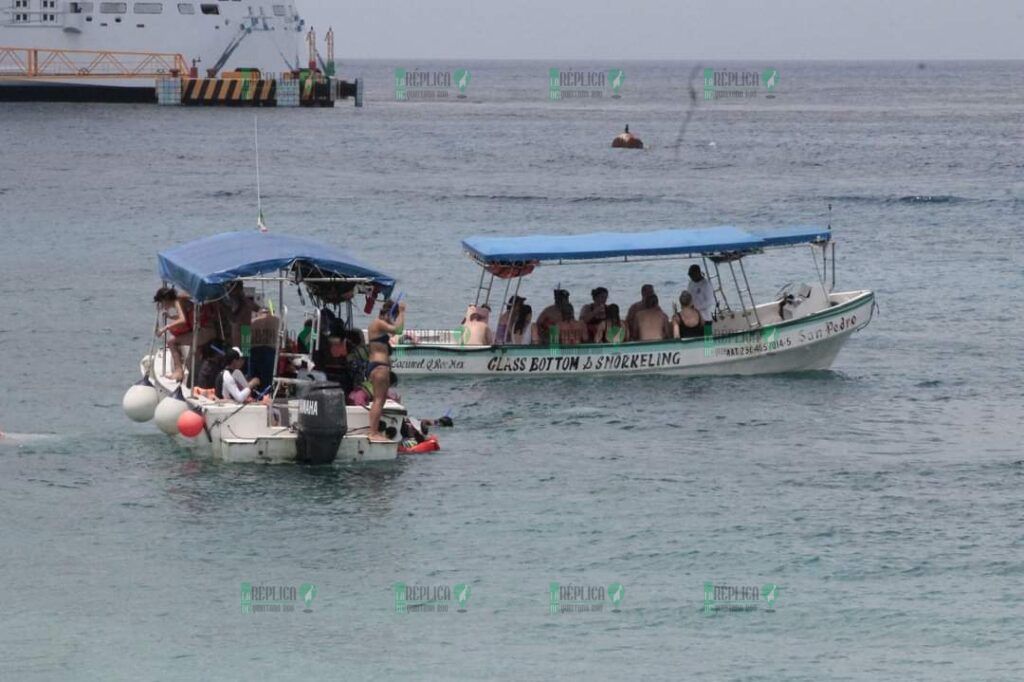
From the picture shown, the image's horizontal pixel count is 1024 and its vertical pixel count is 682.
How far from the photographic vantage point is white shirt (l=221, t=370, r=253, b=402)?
18625 millimetres

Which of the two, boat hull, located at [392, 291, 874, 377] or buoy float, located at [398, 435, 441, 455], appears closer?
buoy float, located at [398, 435, 441, 455]

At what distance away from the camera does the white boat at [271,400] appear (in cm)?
1830

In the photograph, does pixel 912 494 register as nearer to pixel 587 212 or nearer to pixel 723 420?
pixel 723 420

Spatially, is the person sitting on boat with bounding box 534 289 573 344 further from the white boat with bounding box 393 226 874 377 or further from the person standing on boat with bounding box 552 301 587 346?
the white boat with bounding box 393 226 874 377

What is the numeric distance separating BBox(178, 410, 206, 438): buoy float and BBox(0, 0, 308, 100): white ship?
88.2 meters

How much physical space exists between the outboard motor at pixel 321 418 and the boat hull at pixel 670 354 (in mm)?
5437

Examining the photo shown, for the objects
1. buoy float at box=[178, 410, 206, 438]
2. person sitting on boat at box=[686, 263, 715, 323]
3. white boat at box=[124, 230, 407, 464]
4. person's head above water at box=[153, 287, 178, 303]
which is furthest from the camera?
person sitting on boat at box=[686, 263, 715, 323]

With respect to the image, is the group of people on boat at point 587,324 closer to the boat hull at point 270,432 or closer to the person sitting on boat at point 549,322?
the person sitting on boat at point 549,322

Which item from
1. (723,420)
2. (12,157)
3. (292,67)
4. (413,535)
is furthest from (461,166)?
(413,535)

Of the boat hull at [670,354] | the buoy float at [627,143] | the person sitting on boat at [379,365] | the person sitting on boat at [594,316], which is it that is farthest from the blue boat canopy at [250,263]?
the buoy float at [627,143]

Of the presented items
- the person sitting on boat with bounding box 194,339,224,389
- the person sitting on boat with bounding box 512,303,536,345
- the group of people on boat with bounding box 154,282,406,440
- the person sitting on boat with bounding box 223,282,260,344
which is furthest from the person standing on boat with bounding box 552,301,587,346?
the person sitting on boat with bounding box 194,339,224,389

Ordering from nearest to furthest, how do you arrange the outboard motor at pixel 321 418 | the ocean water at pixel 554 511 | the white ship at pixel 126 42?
the ocean water at pixel 554 511, the outboard motor at pixel 321 418, the white ship at pixel 126 42

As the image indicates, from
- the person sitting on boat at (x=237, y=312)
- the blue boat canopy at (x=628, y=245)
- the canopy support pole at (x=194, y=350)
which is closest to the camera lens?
the canopy support pole at (x=194, y=350)

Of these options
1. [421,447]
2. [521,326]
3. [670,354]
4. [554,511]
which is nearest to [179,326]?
[421,447]
